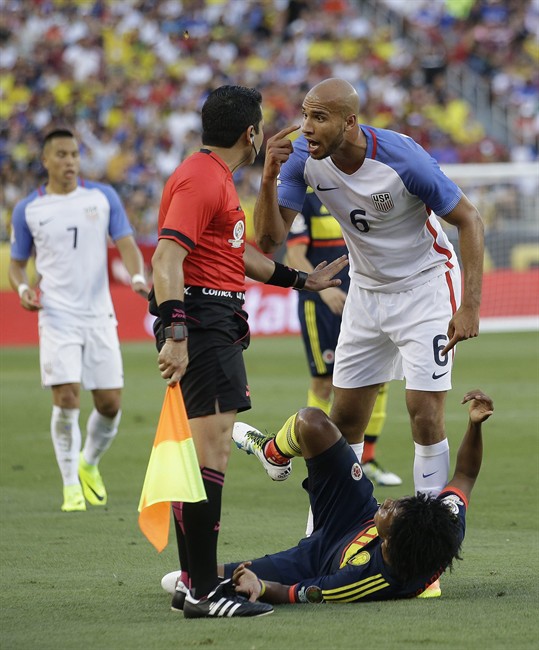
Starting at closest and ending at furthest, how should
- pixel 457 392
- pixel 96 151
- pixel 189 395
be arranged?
1. pixel 189 395
2. pixel 457 392
3. pixel 96 151

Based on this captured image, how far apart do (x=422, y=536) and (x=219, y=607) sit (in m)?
0.94

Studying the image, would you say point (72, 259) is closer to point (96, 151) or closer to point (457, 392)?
point (457, 392)

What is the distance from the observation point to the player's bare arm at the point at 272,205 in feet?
19.9

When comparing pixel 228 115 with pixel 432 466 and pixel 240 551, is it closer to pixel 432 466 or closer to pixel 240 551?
pixel 432 466

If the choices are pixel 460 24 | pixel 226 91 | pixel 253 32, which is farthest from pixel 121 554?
pixel 460 24

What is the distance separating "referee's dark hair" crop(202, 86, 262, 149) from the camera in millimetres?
5633

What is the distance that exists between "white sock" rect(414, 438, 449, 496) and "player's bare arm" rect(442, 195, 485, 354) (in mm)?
538

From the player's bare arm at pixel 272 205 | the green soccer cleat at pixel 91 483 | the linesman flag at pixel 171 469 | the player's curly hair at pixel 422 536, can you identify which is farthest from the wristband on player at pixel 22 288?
the player's curly hair at pixel 422 536

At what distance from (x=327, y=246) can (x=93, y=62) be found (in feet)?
59.4

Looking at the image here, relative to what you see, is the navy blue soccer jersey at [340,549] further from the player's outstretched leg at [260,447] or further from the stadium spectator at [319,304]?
the stadium spectator at [319,304]

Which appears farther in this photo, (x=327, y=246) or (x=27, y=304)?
(x=327, y=246)

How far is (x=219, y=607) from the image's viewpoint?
5.40 meters

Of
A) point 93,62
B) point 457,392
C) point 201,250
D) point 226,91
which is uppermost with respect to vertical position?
point 93,62

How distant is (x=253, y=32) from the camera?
96.2 ft
